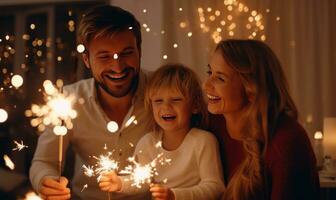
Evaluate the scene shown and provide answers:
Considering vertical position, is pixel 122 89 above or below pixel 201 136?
above


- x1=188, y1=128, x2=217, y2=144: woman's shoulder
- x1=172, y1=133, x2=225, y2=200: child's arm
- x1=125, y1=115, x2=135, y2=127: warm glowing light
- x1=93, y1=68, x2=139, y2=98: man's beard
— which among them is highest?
x1=93, y1=68, x2=139, y2=98: man's beard

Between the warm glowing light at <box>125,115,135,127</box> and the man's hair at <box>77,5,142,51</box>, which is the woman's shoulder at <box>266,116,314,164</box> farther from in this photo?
the man's hair at <box>77,5,142,51</box>

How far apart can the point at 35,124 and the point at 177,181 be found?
1894 millimetres

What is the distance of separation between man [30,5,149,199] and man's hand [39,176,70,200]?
22cm

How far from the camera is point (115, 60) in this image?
180 cm

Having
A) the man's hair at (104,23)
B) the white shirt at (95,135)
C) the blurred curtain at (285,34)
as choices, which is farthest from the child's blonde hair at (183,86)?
the blurred curtain at (285,34)

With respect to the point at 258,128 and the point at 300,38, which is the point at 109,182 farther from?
the point at 300,38

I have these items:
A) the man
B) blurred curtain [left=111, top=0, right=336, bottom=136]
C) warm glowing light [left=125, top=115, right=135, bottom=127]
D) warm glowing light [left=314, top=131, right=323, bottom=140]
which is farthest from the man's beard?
warm glowing light [left=314, top=131, right=323, bottom=140]

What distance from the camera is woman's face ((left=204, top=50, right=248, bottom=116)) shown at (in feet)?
5.15

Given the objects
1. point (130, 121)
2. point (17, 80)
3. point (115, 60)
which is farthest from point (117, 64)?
point (17, 80)

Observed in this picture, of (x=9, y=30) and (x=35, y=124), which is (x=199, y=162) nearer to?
(x=35, y=124)

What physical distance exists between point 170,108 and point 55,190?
1.68 ft

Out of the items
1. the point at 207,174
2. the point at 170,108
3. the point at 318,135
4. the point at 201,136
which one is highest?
the point at 170,108

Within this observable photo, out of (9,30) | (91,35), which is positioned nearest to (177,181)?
(91,35)
